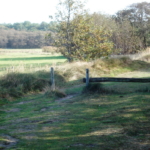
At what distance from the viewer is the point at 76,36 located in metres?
28.2

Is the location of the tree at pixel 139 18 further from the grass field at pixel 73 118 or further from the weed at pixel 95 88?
the weed at pixel 95 88

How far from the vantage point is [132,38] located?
44.0 m

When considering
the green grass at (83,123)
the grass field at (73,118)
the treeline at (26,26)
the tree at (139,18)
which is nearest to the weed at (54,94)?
the grass field at (73,118)

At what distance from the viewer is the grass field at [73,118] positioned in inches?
275

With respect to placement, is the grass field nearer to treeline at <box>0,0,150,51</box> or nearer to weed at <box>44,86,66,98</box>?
weed at <box>44,86,66,98</box>

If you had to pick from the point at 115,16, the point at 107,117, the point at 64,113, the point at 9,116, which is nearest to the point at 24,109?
the point at 9,116

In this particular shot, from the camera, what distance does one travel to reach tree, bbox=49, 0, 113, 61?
28.4m

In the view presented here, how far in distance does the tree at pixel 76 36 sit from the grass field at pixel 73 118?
10740 millimetres

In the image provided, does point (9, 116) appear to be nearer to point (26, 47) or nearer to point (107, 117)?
point (107, 117)

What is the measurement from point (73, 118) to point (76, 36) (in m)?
19.1

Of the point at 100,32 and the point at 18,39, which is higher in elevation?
the point at 18,39

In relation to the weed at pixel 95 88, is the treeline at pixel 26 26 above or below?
above

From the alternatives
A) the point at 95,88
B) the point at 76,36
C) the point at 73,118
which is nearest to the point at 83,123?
the point at 73,118

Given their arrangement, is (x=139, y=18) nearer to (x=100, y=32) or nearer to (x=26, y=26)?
(x=100, y=32)
